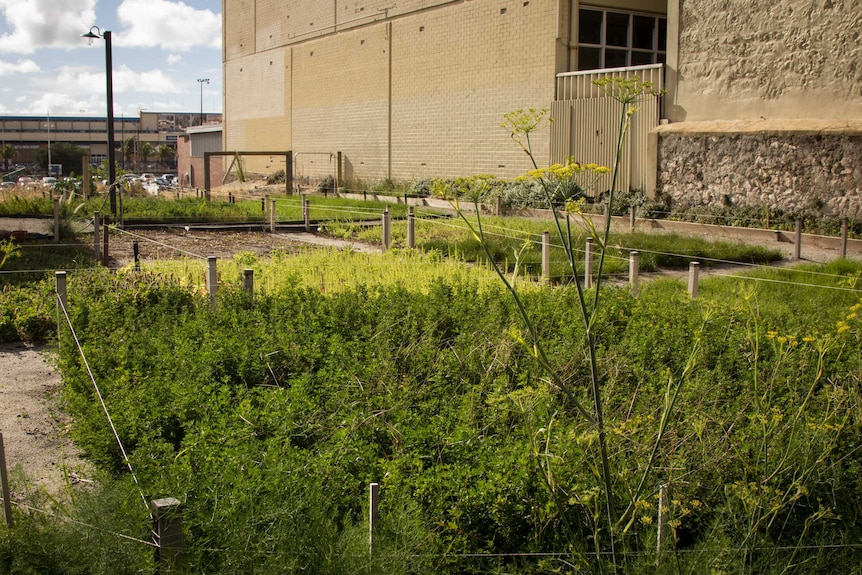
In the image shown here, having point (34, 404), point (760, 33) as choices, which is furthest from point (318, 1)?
point (34, 404)

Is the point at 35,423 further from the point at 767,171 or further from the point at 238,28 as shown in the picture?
the point at 238,28

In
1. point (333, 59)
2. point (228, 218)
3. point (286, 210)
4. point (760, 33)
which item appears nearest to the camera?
point (760, 33)

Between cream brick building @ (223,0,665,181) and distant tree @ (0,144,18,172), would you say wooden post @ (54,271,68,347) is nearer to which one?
cream brick building @ (223,0,665,181)

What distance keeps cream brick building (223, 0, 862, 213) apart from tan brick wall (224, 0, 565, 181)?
7 centimetres

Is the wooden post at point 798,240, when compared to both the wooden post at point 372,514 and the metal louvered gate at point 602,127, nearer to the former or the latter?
the metal louvered gate at point 602,127

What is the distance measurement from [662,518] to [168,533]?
2378 millimetres

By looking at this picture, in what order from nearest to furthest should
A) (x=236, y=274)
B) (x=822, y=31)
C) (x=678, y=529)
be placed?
(x=678, y=529) < (x=236, y=274) < (x=822, y=31)

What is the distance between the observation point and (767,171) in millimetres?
Answer: 21469

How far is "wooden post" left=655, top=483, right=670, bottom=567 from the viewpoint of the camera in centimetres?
435

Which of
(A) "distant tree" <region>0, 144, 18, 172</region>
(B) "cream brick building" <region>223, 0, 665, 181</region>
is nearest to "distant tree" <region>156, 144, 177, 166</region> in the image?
(A) "distant tree" <region>0, 144, 18, 172</region>

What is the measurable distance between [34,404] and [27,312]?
117 inches

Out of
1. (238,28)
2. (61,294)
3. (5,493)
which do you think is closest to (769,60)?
(61,294)

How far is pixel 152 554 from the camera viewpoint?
3.88 m

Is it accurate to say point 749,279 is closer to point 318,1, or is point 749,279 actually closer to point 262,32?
point 318,1
